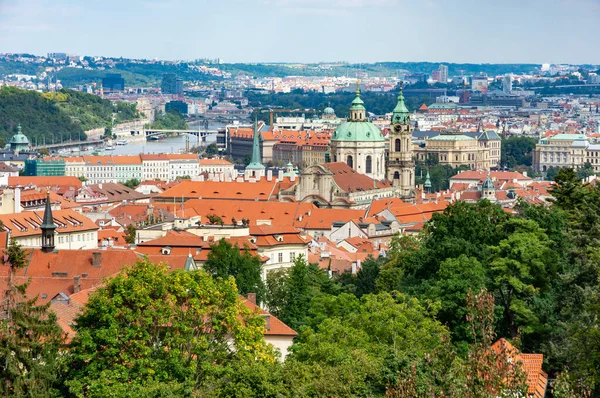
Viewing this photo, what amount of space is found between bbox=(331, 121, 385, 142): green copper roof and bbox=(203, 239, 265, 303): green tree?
57.1 m

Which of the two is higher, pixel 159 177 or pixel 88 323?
pixel 88 323

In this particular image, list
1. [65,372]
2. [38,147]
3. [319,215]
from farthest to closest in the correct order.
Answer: [38,147]
[319,215]
[65,372]

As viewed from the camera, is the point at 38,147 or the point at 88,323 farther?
the point at 38,147

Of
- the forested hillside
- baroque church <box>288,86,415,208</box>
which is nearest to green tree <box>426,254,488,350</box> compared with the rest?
the forested hillside

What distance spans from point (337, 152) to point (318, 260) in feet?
149

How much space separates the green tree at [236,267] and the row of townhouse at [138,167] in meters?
80.1

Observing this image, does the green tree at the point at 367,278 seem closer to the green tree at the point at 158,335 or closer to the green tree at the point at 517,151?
the green tree at the point at 158,335

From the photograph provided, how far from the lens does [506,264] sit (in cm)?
3497

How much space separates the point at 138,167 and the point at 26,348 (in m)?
107

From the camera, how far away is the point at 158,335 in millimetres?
26312

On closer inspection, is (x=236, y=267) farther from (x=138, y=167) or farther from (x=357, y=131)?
(x=138, y=167)

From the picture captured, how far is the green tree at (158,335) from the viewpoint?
25188mm

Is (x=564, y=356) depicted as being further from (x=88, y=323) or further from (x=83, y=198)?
(x=83, y=198)

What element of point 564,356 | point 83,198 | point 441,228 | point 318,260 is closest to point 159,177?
point 83,198
